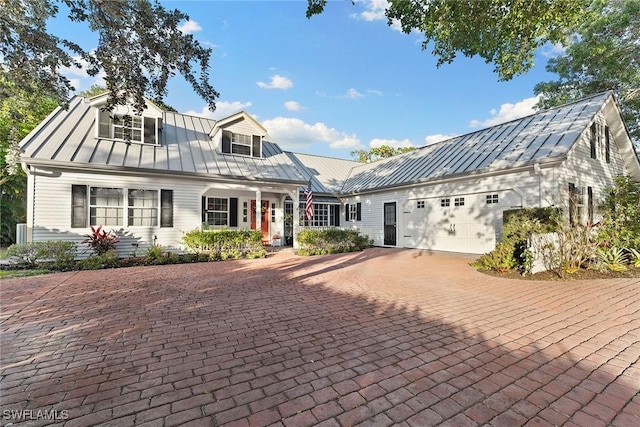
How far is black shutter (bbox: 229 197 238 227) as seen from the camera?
1416 centimetres

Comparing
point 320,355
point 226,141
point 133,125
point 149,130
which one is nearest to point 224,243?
point 226,141

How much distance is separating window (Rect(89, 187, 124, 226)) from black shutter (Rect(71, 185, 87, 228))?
17 cm

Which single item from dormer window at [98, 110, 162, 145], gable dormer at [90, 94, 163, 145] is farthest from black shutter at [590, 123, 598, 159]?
dormer window at [98, 110, 162, 145]

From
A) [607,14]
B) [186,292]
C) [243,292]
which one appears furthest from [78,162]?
[607,14]

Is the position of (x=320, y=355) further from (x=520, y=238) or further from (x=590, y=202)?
(x=590, y=202)

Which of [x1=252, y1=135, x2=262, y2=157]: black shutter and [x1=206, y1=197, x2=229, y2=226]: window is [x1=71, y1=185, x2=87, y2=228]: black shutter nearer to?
[x1=206, y1=197, x2=229, y2=226]: window

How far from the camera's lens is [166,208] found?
433 inches

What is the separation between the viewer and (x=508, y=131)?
41.1ft

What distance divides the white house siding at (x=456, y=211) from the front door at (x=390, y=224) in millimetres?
246

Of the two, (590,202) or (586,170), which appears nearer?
(586,170)

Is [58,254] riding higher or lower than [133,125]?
lower

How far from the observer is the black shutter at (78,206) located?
9656mm

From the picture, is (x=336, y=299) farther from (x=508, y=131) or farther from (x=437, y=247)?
(x=508, y=131)

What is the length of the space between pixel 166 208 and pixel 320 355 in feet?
32.4
